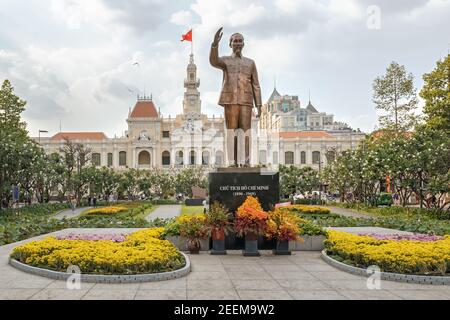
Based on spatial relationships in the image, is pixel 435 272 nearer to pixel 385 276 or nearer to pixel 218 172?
pixel 385 276

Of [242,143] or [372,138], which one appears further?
Result: [372,138]

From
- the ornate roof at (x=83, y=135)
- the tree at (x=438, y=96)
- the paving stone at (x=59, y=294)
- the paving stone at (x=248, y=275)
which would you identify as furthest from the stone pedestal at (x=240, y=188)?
the ornate roof at (x=83, y=135)

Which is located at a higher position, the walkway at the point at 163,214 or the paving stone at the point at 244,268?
the paving stone at the point at 244,268

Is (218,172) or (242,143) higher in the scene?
(242,143)

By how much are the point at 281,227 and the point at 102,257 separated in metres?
4.22

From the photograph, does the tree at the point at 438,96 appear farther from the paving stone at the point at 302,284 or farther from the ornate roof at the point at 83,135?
the ornate roof at the point at 83,135

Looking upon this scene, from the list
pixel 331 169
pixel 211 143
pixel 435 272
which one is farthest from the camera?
pixel 211 143

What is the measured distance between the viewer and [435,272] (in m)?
7.88

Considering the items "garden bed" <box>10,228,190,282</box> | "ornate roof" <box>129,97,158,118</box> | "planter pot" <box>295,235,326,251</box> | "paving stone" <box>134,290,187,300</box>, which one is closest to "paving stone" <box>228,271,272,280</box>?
"garden bed" <box>10,228,190,282</box>

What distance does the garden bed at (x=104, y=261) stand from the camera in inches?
302

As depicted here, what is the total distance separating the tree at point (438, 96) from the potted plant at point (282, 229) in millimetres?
21963
